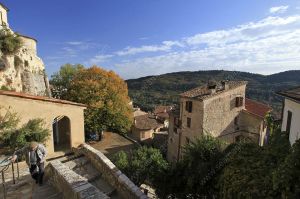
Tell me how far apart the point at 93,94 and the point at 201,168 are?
1891 cm

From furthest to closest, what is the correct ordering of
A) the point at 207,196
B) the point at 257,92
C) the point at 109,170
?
the point at 257,92, the point at 207,196, the point at 109,170

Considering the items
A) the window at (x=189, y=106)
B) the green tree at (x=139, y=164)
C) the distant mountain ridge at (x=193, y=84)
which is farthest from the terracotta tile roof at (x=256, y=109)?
the green tree at (x=139, y=164)

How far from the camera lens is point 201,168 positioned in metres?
10.4

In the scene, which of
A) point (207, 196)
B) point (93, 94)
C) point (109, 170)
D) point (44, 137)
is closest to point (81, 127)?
point (44, 137)

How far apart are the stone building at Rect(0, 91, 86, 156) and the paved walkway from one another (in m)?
13.2

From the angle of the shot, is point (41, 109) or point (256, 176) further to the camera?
point (41, 109)

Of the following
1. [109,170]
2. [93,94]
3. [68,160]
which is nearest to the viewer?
[109,170]

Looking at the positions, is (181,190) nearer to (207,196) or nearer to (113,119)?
(207,196)

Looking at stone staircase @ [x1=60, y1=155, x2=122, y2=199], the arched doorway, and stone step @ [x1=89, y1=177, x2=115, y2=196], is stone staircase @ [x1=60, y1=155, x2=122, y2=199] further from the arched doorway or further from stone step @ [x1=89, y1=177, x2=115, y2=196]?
the arched doorway

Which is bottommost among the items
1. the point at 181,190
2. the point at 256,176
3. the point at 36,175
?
the point at 181,190

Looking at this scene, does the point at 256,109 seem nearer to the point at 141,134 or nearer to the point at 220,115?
the point at 220,115

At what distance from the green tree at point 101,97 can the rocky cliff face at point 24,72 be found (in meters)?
4.72

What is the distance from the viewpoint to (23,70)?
1091 inches

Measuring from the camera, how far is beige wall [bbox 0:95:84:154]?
11641 mm
